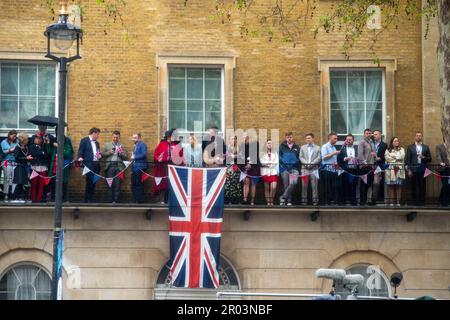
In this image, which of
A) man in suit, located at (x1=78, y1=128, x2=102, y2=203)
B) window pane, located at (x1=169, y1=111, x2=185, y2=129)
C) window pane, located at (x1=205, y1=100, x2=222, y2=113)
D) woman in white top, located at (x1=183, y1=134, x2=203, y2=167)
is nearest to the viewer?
man in suit, located at (x1=78, y1=128, x2=102, y2=203)

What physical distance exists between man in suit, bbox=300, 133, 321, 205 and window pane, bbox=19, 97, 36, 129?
652 cm

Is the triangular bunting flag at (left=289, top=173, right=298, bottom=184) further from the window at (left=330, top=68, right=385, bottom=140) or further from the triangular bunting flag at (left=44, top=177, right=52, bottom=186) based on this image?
the triangular bunting flag at (left=44, top=177, right=52, bottom=186)

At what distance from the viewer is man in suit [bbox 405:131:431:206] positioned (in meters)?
31.8

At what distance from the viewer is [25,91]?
32.2 meters

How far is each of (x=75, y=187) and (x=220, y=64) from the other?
181 inches

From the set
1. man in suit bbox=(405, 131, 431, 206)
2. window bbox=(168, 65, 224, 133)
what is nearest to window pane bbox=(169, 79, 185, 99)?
window bbox=(168, 65, 224, 133)

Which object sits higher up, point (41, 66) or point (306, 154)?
point (41, 66)

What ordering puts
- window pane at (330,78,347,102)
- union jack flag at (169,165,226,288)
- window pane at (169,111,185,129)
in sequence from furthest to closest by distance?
window pane at (330,78,347,102)
window pane at (169,111,185,129)
union jack flag at (169,165,226,288)

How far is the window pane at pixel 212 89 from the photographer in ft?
107

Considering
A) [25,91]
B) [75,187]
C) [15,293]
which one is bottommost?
[15,293]
